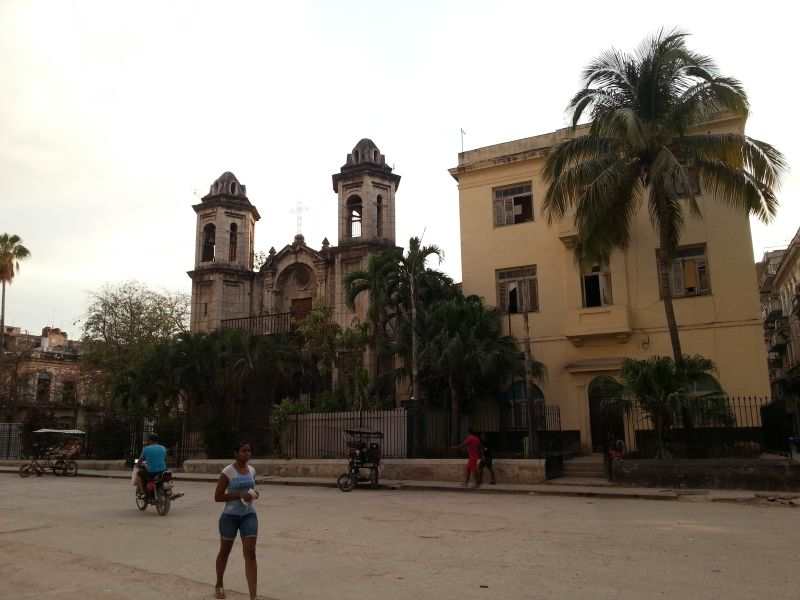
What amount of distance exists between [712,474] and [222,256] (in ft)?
78.0

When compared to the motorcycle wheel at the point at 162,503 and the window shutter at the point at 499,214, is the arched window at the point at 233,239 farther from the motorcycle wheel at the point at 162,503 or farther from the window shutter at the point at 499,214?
the motorcycle wheel at the point at 162,503

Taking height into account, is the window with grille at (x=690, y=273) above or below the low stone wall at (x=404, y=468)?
above

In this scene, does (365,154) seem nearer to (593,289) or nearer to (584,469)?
(593,289)

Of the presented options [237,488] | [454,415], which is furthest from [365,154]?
[237,488]

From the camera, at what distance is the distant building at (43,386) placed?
3866cm

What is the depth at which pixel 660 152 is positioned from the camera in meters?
17.5

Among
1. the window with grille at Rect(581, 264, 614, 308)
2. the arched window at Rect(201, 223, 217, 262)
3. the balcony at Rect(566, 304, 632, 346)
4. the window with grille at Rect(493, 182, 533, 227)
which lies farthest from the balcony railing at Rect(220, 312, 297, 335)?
the window with grille at Rect(581, 264, 614, 308)

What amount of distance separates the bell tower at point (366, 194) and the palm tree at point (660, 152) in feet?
38.0

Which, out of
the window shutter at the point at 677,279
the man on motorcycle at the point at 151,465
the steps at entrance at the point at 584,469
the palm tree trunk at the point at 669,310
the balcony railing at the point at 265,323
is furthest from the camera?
the balcony railing at the point at 265,323

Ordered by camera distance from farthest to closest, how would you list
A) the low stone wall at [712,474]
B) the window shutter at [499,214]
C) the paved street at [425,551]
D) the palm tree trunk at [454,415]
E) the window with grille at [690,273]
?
the window shutter at [499,214]
the window with grille at [690,273]
the palm tree trunk at [454,415]
the low stone wall at [712,474]
the paved street at [425,551]

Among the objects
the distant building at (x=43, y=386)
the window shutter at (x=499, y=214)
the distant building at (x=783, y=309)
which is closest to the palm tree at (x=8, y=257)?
the distant building at (x=43, y=386)

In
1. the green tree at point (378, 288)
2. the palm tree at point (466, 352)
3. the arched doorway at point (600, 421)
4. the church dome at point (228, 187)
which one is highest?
the church dome at point (228, 187)

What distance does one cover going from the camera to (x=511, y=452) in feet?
69.3

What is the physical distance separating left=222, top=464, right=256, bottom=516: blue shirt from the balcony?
57.7ft
